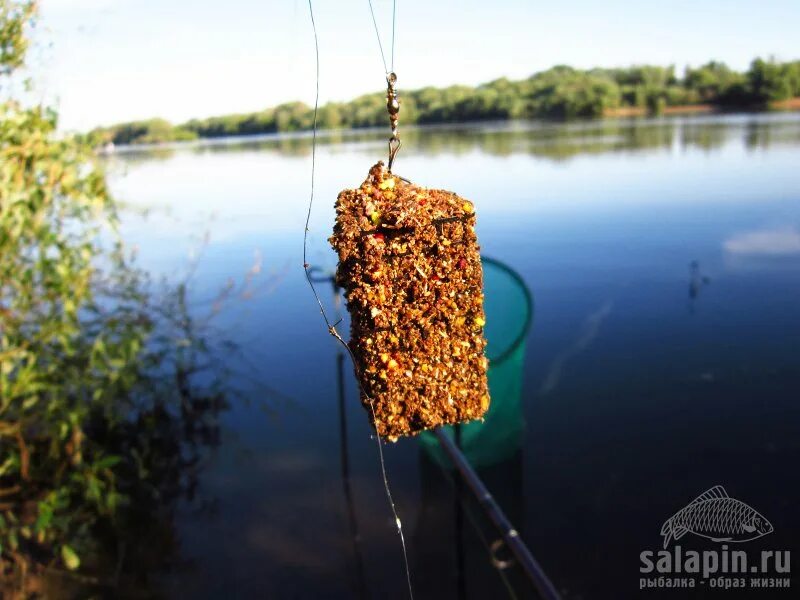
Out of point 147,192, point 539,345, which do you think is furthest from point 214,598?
point 147,192

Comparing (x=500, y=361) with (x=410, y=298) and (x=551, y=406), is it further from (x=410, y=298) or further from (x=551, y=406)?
(x=410, y=298)

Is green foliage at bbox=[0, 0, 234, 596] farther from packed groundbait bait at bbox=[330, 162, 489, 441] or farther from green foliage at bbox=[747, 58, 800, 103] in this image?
green foliage at bbox=[747, 58, 800, 103]

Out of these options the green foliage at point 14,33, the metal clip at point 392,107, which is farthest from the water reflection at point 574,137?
the metal clip at point 392,107

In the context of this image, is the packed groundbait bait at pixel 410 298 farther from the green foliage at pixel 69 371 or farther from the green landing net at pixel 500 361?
the green landing net at pixel 500 361

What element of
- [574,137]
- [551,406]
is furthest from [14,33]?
[574,137]

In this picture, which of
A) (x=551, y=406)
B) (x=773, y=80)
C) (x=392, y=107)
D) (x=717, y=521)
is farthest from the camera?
(x=773, y=80)

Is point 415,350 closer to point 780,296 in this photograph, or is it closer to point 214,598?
point 214,598
